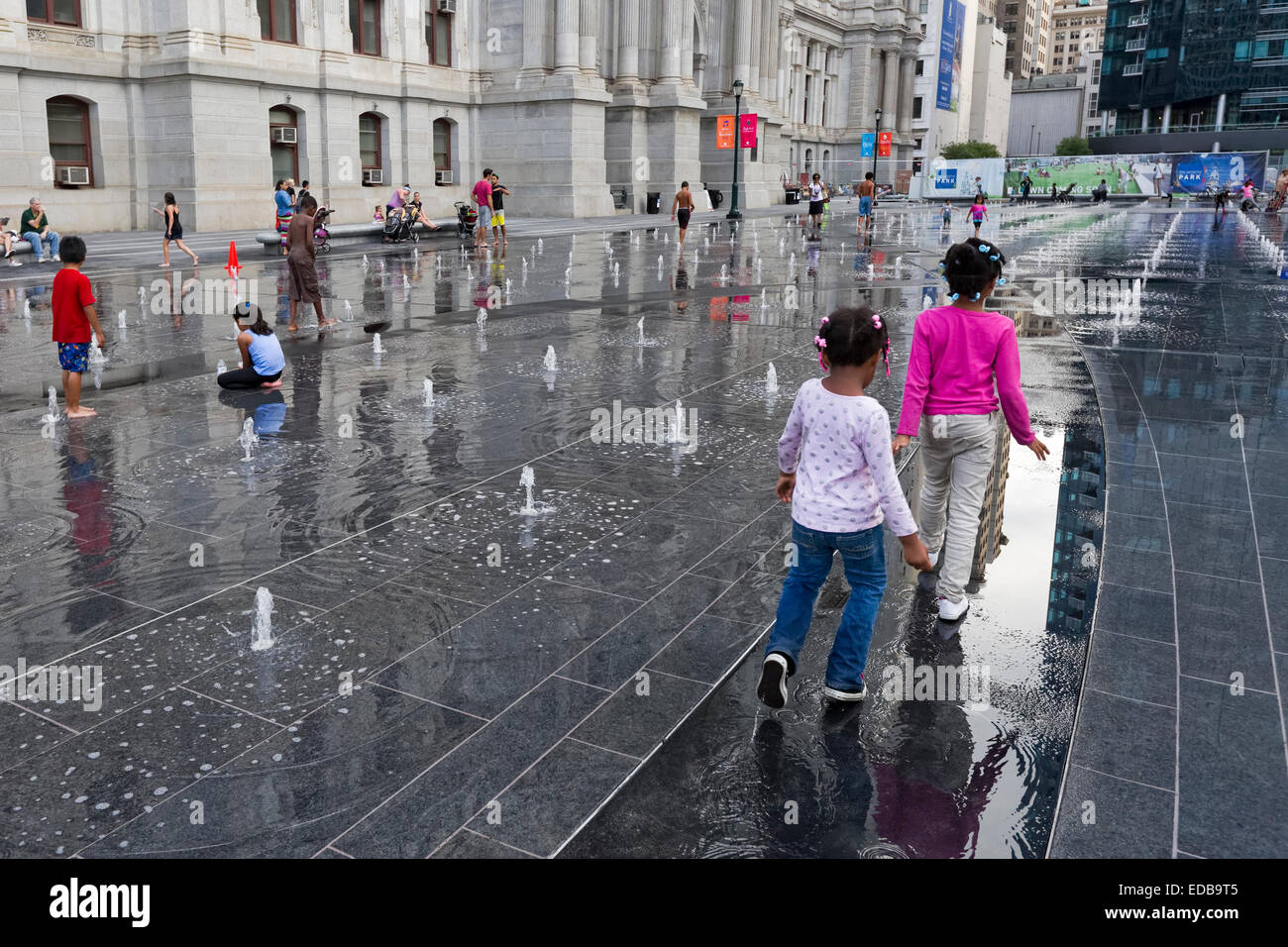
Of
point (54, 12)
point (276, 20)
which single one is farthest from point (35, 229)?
point (276, 20)

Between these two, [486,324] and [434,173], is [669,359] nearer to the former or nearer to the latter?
[486,324]

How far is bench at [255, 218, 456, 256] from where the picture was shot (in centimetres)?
2498

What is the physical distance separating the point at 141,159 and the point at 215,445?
26.2 metres

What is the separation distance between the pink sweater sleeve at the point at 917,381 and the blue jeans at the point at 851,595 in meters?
0.91

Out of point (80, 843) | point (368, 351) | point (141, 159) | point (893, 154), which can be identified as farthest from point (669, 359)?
point (893, 154)

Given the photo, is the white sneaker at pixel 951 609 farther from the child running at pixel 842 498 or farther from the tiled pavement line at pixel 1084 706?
the child running at pixel 842 498

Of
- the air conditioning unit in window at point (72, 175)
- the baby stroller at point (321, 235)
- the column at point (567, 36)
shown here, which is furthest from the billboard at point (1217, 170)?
the air conditioning unit in window at point (72, 175)

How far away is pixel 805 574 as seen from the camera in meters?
4.25

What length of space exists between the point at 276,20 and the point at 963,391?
1342 inches

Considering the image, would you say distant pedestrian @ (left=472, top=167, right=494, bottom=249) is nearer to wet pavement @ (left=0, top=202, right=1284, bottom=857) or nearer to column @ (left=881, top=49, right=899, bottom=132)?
wet pavement @ (left=0, top=202, right=1284, bottom=857)

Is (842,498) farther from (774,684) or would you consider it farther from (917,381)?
(917,381)

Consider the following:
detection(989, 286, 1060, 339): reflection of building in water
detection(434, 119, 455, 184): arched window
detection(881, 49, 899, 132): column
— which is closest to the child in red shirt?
detection(989, 286, 1060, 339): reflection of building in water

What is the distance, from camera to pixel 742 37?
53031 mm

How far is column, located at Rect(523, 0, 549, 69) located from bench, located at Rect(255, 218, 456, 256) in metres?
10.6
